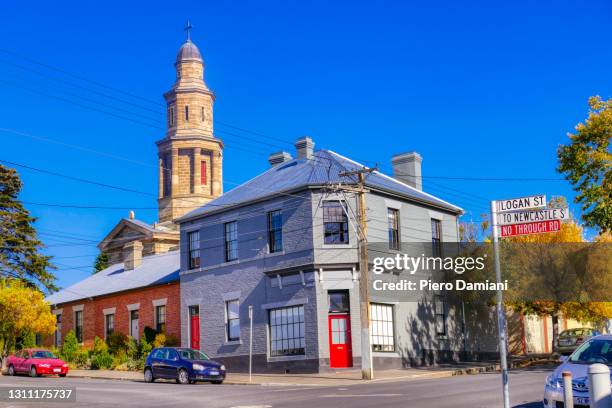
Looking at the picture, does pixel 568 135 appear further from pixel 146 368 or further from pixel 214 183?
pixel 214 183

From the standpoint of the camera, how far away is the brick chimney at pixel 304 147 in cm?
3997

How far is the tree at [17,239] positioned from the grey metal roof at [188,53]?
116 ft

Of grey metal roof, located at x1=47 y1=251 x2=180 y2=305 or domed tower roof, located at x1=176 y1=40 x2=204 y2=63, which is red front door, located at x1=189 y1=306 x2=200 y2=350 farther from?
domed tower roof, located at x1=176 y1=40 x2=204 y2=63

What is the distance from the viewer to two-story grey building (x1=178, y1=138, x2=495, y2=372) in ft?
112

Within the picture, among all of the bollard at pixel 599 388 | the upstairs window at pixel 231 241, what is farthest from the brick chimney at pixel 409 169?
the bollard at pixel 599 388

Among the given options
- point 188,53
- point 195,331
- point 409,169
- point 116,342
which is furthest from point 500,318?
point 188,53

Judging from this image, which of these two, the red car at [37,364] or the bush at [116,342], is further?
the bush at [116,342]

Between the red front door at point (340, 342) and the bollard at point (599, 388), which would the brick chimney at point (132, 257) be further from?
the bollard at point (599, 388)

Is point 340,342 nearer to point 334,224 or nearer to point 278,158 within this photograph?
point 334,224

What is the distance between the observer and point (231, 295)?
124 feet

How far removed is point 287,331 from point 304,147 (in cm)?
981

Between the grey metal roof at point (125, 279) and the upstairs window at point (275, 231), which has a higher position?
the upstairs window at point (275, 231)

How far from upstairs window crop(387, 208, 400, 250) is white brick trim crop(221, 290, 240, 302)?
7413 millimetres

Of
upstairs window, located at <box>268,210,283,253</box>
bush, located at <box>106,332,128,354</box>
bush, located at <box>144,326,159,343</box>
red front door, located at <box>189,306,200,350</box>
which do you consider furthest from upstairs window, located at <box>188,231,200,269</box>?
bush, located at <box>106,332,128,354</box>
